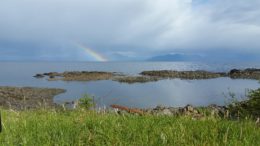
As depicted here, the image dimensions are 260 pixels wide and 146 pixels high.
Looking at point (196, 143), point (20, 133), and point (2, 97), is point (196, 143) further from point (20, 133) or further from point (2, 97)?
point (2, 97)

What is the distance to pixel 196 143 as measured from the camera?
5.08m

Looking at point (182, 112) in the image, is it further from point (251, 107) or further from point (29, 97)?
point (29, 97)

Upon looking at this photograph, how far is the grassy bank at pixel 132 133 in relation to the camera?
206 inches

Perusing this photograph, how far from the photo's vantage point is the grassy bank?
5.24 meters

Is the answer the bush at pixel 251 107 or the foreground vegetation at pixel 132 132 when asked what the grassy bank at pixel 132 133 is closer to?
the foreground vegetation at pixel 132 132

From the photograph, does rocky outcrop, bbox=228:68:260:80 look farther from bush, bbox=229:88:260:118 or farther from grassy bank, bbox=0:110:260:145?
grassy bank, bbox=0:110:260:145

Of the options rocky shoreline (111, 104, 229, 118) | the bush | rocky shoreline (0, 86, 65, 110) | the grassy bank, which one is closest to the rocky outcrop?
rocky shoreline (0, 86, 65, 110)

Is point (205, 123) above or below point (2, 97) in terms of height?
above

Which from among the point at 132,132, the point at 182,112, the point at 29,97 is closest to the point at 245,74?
the point at 29,97

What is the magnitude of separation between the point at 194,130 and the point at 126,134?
1.03 m

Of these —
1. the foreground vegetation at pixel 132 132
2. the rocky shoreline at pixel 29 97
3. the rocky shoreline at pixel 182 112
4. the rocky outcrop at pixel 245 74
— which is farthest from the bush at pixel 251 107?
the rocky outcrop at pixel 245 74

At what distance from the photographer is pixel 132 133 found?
5.67 metres

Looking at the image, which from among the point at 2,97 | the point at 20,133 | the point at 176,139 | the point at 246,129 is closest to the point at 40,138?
the point at 20,133

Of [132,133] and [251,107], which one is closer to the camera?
[132,133]
